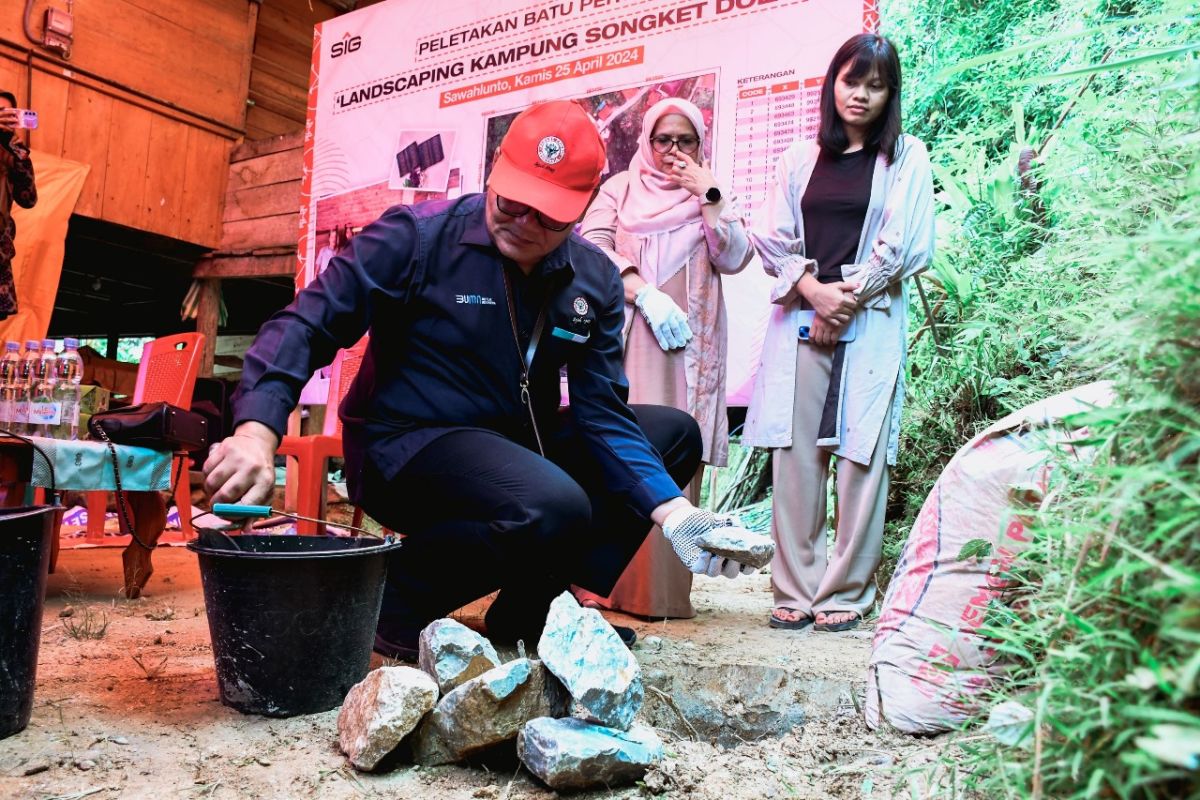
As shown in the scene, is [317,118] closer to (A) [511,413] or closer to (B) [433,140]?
(B) [433,140]

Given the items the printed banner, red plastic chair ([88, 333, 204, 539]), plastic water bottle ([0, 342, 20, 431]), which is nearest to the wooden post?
the printed banner

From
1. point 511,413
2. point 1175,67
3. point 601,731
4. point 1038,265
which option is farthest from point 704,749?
point 1038,265

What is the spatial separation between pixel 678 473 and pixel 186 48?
6.40 m

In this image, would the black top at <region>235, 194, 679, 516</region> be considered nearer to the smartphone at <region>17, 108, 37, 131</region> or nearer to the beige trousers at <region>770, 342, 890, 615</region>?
the beige trousers at <region>770, 342, 890, 615</region>

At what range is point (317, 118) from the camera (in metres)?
6.07

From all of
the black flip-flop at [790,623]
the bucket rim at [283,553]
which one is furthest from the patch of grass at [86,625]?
the black flip-flop at [790,623]

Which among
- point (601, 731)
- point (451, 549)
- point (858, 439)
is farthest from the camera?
point (858, 439)

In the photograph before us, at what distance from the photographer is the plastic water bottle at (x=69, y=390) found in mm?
2912

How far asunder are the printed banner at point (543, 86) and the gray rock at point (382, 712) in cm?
276

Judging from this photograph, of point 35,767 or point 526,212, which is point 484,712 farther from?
point 526,212

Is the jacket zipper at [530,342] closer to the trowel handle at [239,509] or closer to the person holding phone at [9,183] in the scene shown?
the trowel handle at [239,509]

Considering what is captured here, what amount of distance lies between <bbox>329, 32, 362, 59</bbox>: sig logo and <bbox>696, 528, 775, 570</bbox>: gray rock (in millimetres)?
5326

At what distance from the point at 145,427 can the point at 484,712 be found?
1.98m

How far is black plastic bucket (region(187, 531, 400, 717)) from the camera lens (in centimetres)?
161
